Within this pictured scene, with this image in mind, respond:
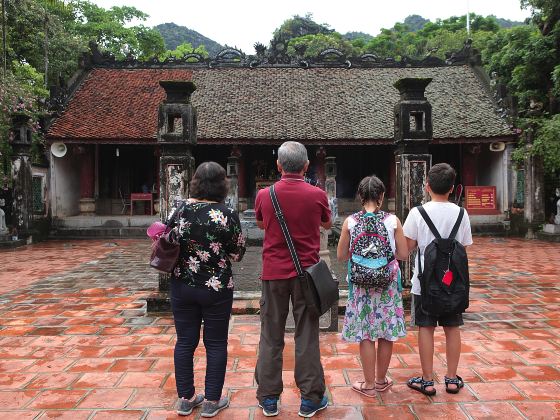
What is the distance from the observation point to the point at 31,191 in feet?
45.0

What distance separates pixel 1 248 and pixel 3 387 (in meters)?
10.1

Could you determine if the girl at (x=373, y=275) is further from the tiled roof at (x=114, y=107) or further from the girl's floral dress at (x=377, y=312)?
the tiled roof at (x=114, y=107)

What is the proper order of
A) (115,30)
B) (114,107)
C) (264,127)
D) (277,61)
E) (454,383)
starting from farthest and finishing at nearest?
(115,30)
(277,61)
(114,107)
(264,127)
(454,383)

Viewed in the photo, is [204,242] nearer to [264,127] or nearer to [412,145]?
[412,145]

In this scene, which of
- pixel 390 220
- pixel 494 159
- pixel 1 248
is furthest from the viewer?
pixel 494 159

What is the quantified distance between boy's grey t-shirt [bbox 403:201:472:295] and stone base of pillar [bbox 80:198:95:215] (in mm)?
15086

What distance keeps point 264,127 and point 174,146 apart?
34.1 feet

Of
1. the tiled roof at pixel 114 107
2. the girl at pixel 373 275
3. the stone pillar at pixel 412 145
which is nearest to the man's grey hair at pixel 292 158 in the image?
the girl at pixel 373 275

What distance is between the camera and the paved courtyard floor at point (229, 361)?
3205 mm

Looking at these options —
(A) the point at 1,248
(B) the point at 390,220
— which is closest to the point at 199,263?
(B) the point at 390,220

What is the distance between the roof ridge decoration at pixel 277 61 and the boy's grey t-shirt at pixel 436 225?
56.3ft

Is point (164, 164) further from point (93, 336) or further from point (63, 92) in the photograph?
point (63, 92)

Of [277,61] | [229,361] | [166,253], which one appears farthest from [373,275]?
[277,61]

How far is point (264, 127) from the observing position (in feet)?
52.6
